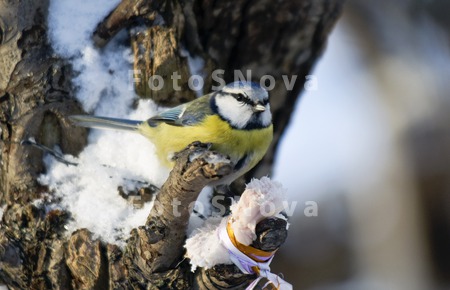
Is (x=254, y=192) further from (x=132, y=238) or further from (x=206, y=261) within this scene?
(x=132, y=238)

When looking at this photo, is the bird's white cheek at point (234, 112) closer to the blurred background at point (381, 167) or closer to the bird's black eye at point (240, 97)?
the bird's black eye at point (240, 97)

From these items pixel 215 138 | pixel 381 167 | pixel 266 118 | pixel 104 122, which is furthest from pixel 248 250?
pixel 381 167

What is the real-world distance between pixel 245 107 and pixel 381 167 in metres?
1.57

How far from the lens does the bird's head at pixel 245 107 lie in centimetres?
202

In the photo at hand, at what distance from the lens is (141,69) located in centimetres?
220

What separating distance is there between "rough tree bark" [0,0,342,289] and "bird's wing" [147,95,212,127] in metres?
0.13

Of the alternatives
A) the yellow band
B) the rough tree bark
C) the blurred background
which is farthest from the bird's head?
the blurred background

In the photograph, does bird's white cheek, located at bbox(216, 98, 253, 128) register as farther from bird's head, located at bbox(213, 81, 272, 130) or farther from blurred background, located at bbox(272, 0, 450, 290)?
blurred background, located at bbox(272, 0, 450, 290)

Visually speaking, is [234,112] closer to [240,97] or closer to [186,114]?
[240,97]

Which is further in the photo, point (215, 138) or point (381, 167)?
point (381, 167)

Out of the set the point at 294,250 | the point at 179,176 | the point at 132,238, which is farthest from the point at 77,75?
the point at 294,250

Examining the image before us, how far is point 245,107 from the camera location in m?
2.04

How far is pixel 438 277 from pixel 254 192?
1.98 metres

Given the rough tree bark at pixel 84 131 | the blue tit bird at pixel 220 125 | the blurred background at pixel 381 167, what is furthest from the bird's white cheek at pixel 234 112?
the blurred background at pixel 381 167
